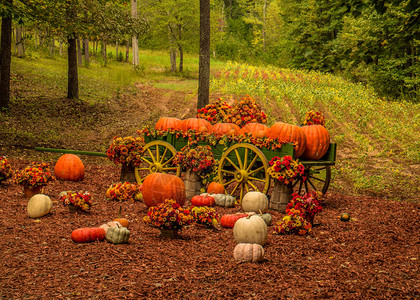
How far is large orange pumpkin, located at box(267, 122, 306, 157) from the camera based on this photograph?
6723 millimetres

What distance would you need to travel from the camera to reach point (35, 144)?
35.4 ft

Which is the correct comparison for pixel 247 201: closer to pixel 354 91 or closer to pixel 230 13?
pixel 354 91

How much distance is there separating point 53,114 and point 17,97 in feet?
6.82

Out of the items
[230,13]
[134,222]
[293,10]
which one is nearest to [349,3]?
[134,222]

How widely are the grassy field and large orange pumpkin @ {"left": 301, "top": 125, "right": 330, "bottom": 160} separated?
259 cm

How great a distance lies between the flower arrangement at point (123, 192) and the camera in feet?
22.9

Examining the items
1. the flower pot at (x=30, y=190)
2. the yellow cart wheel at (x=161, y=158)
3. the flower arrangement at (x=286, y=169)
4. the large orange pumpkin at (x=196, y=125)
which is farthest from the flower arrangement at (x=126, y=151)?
the flower arrangement at (x=286, y=169)

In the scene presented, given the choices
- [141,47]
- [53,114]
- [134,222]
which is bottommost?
[134,222]

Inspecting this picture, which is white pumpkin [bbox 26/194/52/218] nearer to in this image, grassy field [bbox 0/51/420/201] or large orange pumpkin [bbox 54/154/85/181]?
Result: large orange pumpkin [bbox 54/154/85/181]

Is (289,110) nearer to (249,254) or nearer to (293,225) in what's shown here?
(293,225)

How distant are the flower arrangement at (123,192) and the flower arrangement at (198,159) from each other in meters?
0.86

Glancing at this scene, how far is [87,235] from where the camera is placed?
15.7 ft

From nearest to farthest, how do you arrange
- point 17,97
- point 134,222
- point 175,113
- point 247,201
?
point 134,222 < point 247,201 < point 17,97 < point 175,113

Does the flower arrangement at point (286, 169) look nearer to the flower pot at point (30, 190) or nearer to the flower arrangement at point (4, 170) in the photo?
the flower pot at point (30, 190)
